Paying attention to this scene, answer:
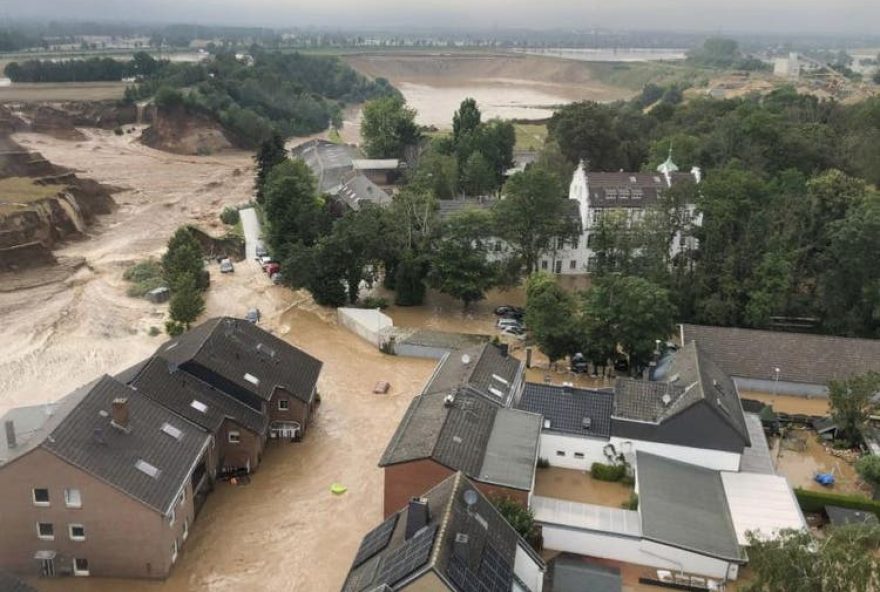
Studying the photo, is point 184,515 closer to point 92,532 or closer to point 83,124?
point 92,532

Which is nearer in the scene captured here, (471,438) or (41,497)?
(41,497)

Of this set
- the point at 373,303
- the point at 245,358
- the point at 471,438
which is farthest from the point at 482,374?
the point at 373,303

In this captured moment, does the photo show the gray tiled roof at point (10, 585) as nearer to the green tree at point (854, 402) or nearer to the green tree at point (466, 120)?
the green tree at point (854, 402)

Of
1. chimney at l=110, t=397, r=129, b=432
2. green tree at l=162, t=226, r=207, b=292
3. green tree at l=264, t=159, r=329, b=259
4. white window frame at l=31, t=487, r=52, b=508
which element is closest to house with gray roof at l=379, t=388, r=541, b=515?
chimney at l=110, t=397, r=129, b=432

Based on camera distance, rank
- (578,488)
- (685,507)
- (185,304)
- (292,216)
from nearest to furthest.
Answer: (685,507)
(578,488)
(185,304)
(292,216)

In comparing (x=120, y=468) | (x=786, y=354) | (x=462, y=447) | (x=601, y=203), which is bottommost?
(x=786, y=354)

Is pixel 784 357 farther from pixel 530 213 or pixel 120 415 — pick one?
pixel 120 415

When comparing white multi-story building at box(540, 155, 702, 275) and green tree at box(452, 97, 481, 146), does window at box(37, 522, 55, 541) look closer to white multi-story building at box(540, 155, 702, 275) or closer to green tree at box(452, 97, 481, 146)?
white multi-story building at box(540, 155, 702, 275)

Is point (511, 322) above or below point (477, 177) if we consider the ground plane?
below
